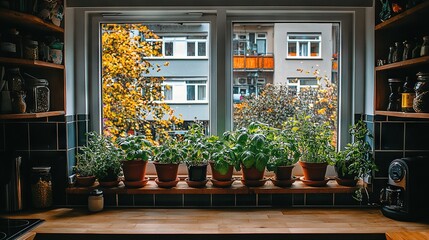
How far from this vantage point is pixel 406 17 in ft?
7.04

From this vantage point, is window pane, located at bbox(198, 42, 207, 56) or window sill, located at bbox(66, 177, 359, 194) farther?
window pane, located at bbox(198, 42, 207, 56)

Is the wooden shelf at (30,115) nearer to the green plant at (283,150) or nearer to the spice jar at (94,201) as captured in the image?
the spice jar at (94,201)

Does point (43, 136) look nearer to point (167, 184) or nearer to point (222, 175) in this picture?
point (167, 184)

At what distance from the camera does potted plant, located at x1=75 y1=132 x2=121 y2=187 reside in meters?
2.54

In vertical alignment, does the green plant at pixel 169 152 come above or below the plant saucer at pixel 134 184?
above

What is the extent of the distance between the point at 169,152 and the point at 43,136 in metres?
0.78

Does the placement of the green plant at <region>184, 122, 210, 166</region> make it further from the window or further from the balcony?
the window

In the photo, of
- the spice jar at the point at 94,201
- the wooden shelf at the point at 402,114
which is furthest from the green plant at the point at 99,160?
the wooden shelf at the point at 402,114

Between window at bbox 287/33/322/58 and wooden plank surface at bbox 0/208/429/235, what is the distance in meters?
1.00

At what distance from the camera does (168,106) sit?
9.09ft

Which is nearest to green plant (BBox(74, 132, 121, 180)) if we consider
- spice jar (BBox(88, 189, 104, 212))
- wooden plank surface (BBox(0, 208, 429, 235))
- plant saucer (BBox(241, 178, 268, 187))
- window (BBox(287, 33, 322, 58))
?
spice jar (BBox(88, 189, 104, 212))

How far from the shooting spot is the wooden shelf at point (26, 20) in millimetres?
2080

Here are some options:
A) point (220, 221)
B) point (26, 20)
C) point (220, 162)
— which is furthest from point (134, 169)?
point (26, 20)

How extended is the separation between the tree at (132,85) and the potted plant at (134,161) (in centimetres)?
24
